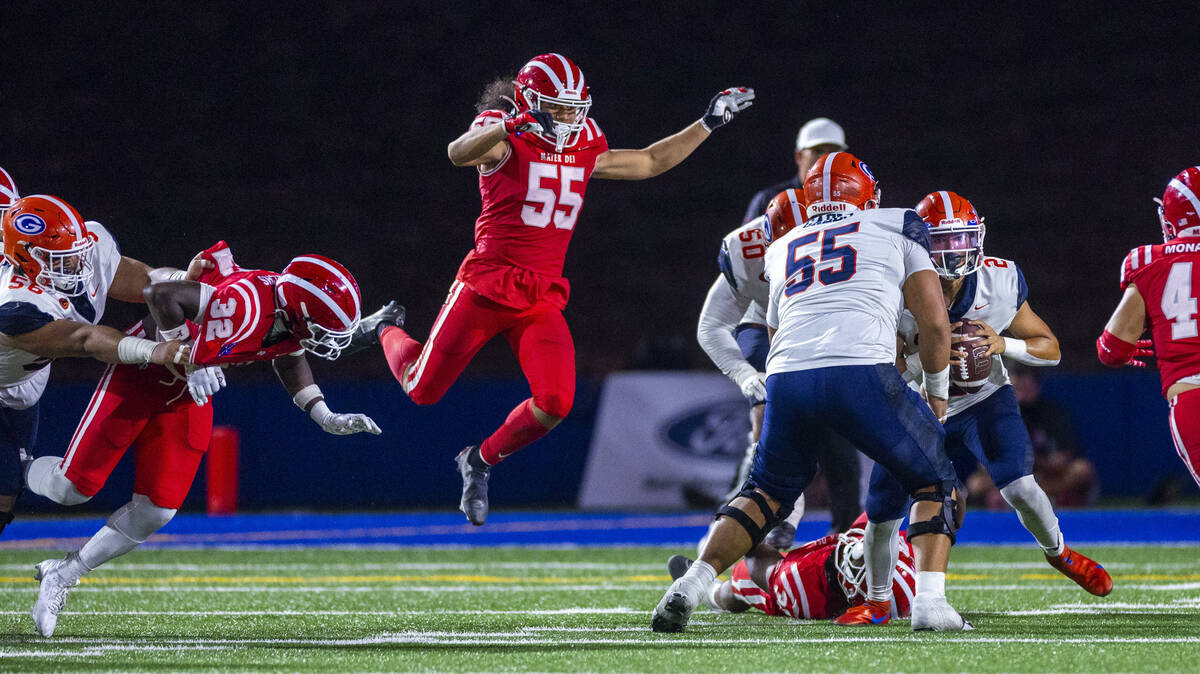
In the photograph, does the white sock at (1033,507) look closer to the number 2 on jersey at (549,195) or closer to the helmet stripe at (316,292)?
the number 2 on jersey at (549,195)

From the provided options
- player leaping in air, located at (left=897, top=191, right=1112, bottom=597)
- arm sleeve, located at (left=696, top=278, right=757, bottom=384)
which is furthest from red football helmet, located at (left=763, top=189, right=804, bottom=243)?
arm sleeve, located at (left=696, top=278, right=757, bottom=384)

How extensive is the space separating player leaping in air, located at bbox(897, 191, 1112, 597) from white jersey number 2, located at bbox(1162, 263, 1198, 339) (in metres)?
0.52

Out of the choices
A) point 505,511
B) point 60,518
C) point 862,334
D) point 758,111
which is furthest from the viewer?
point 758,111

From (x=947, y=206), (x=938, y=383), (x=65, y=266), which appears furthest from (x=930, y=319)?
(x=65, y=266)

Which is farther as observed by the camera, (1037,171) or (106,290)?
(1037,171)

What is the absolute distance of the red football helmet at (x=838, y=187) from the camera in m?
4.66

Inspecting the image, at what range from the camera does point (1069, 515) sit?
1050cm

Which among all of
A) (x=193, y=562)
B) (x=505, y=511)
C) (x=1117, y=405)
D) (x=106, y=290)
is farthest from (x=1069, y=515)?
(x=106, y=290)

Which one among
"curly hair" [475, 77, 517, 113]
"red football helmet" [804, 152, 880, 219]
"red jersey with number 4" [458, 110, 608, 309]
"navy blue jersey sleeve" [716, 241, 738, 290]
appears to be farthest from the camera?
"navy blue jersey sleeve" [716, 241, 738, 290]

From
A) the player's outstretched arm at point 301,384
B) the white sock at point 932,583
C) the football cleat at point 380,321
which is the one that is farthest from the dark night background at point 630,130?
the white sock at point 932,583

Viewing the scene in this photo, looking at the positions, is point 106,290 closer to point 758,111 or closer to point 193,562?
point 193,562

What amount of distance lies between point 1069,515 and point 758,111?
739 centimetres

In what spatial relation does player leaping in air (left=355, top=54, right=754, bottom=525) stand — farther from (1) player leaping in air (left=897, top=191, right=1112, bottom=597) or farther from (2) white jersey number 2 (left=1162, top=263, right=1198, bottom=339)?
(2) white jersey number 2 (left=1162, top=263, right=1198, bottom=339)

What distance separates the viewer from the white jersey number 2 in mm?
4797
